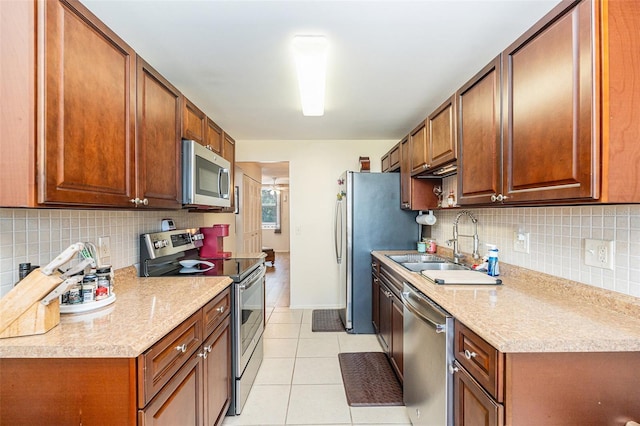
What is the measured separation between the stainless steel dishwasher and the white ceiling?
4.90 ft

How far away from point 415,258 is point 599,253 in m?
1.57

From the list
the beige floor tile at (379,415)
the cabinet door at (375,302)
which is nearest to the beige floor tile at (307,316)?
the cabinet door at (375,302)

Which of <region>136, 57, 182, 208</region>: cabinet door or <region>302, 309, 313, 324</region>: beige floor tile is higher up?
<region>136, 57, 182, 208</region>: cabinet door

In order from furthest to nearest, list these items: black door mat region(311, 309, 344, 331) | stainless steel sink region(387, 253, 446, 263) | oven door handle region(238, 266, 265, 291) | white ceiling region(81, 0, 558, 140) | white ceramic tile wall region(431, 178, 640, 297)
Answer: black door mat region(311, 309, 344, 331), stainless steel sink region(387, 253, 446, 263), oven door handle region(238, 266, 265, 291), white ceiling region(81, 0, 558, 140), white ceramic tile wall region(431, 178, 640, 297)

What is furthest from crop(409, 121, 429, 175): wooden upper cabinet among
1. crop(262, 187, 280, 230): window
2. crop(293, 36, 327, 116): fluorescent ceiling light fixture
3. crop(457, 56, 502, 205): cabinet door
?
crop(262, 187, 280, 230): window

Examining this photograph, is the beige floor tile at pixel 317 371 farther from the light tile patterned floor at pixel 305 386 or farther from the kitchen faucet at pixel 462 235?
the kitchen faucet at pixel 462 235

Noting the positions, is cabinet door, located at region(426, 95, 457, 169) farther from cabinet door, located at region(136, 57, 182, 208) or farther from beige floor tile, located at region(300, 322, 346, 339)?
beige floor tile, located at region(300, 322, 346, 339)

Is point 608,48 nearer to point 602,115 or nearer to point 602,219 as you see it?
point 602,115

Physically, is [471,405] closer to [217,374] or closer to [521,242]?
[521,242]

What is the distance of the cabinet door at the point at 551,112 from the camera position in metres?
1.02

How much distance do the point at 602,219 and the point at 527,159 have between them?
1.45 feet

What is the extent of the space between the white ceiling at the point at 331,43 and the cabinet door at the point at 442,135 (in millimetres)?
305

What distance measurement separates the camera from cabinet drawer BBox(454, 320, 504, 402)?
1020 millimetres

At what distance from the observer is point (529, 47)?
129 centimetres
